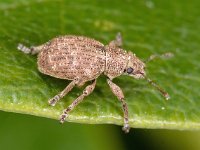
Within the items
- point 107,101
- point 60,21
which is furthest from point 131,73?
point 60,21

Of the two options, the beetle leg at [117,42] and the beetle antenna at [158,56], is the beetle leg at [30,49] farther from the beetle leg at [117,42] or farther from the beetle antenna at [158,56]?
the beetle antenna at [158,56]

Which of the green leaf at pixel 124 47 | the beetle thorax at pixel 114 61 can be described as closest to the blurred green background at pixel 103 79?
the green leaf at pixel 124 47

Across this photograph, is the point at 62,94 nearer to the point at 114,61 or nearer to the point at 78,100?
the point at 78,100

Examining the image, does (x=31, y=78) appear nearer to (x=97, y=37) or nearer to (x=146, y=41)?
(x=97, y=37)

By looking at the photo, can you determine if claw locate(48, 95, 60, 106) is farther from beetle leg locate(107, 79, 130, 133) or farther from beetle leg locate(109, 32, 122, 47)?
beetle leg locate(109, 32, 122, 47)

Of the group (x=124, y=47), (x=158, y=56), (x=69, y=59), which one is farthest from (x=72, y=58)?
(x=158, y=56)

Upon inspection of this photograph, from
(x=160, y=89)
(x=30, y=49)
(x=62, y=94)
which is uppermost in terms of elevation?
(x=30, y=49)

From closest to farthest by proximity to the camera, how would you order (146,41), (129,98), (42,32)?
(129,98)
(42,32)
(146,41)
